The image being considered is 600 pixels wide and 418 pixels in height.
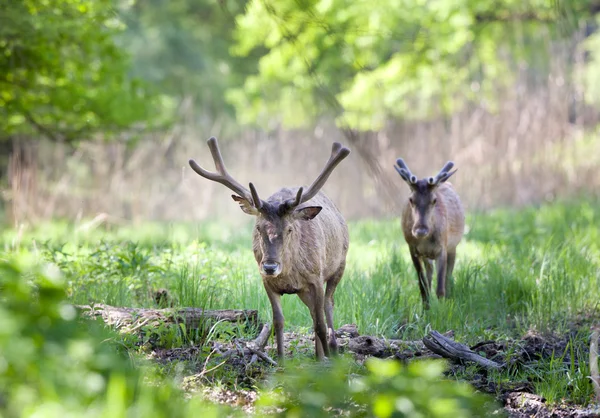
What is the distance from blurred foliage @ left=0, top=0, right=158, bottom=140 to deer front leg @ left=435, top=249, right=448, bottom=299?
3950mm

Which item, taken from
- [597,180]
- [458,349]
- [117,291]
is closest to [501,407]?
[458,349]

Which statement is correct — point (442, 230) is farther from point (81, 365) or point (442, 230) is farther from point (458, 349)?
point (81, 365)

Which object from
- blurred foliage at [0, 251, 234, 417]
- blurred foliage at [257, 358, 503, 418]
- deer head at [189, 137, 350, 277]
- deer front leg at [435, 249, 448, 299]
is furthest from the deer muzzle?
blurred foliage at [0, 251, 234, 417]

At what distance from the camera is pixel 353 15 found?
36.0ft

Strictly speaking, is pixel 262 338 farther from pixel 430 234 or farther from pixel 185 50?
pixel 185 50

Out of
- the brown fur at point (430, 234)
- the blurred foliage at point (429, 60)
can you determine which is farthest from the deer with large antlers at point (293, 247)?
the blurred foliage at point (429, 60)

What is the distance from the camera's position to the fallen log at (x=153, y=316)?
5.67m

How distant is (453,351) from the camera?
5527 millimetres

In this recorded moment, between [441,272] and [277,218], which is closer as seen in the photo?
[277,218]

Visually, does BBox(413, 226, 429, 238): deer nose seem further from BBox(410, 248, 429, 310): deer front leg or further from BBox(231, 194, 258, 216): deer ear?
BBox(231, 194, 258, 216): deer ear

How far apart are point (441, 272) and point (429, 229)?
0.47 meters

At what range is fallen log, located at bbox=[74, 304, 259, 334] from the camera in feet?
18.6

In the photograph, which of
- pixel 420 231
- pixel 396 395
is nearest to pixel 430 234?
pixel 420 231

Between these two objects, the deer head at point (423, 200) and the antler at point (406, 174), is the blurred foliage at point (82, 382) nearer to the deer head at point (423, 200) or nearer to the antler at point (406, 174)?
the deer head at point (423, 200)
